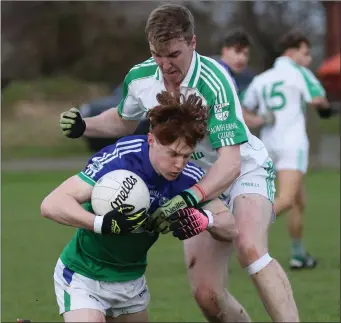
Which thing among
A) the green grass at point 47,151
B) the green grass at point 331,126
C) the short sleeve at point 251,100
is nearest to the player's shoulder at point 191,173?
the short sleeve at point 251,100

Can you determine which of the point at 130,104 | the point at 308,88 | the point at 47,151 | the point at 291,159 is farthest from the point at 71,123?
the point at 47,151

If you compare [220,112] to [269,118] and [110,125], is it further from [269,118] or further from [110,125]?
[269,118]

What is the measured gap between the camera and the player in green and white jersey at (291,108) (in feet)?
33.5

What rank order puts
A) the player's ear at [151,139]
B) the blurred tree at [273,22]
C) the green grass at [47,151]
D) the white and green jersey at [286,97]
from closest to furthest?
the player's ear at [151,139], the white and green jersey at [286,97], the green grass at [47,151], the blurred tree at [273,22]

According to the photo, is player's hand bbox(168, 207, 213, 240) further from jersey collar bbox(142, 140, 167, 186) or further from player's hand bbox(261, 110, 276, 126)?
player's hand bbox(261, 110, 276, 126)

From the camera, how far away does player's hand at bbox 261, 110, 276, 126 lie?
10.4 meters

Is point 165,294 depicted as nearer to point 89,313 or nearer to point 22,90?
point 89,313

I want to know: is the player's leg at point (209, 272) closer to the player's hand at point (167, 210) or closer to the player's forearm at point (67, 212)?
the player's hand at point (167, 210)

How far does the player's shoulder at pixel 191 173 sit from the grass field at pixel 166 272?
8.25 ft

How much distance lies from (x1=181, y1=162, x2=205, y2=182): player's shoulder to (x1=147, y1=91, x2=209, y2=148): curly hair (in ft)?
1.12

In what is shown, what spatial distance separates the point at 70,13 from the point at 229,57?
93.9 ft

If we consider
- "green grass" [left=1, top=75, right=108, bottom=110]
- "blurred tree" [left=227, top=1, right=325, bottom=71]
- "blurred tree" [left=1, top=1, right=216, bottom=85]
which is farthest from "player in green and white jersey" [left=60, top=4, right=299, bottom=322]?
"blurred tree" [left=1, top=1, right=216, bottom=85]

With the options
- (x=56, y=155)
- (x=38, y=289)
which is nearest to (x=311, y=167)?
(x=56, y=155)

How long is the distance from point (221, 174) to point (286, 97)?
16.5ft
